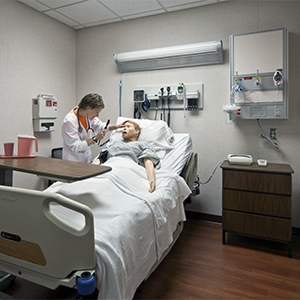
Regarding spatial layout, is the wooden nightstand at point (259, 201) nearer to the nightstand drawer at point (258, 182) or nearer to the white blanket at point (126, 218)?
the nightstand drawer at point (258, 182)

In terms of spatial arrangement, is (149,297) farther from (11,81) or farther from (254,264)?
(11,81)

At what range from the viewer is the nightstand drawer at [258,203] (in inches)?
92.9

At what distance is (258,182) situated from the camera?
2.45 m

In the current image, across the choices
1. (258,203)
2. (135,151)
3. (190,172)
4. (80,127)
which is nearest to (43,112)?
(80,127)

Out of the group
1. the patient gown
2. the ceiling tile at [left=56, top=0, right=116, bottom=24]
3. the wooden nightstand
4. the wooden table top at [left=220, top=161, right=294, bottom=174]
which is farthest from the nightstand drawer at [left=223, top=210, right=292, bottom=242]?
the ceiling tile at [left=56, top=0, right=116, bottom=24]

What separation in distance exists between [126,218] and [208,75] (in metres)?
2.23

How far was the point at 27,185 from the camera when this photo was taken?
322cm

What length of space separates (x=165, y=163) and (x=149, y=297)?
1.17 meters

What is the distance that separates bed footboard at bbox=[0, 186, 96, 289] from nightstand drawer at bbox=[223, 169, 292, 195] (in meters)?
1.74

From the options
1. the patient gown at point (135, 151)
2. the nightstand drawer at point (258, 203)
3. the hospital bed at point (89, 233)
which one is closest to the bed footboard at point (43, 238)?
the hospital bed at point (89, 233)

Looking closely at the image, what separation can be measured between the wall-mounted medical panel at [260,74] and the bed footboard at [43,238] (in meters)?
2.22

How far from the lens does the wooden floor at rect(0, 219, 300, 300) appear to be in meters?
1.83

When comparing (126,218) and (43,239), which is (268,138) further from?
(43,239)

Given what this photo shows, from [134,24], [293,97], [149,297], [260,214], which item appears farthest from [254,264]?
[134,24]
